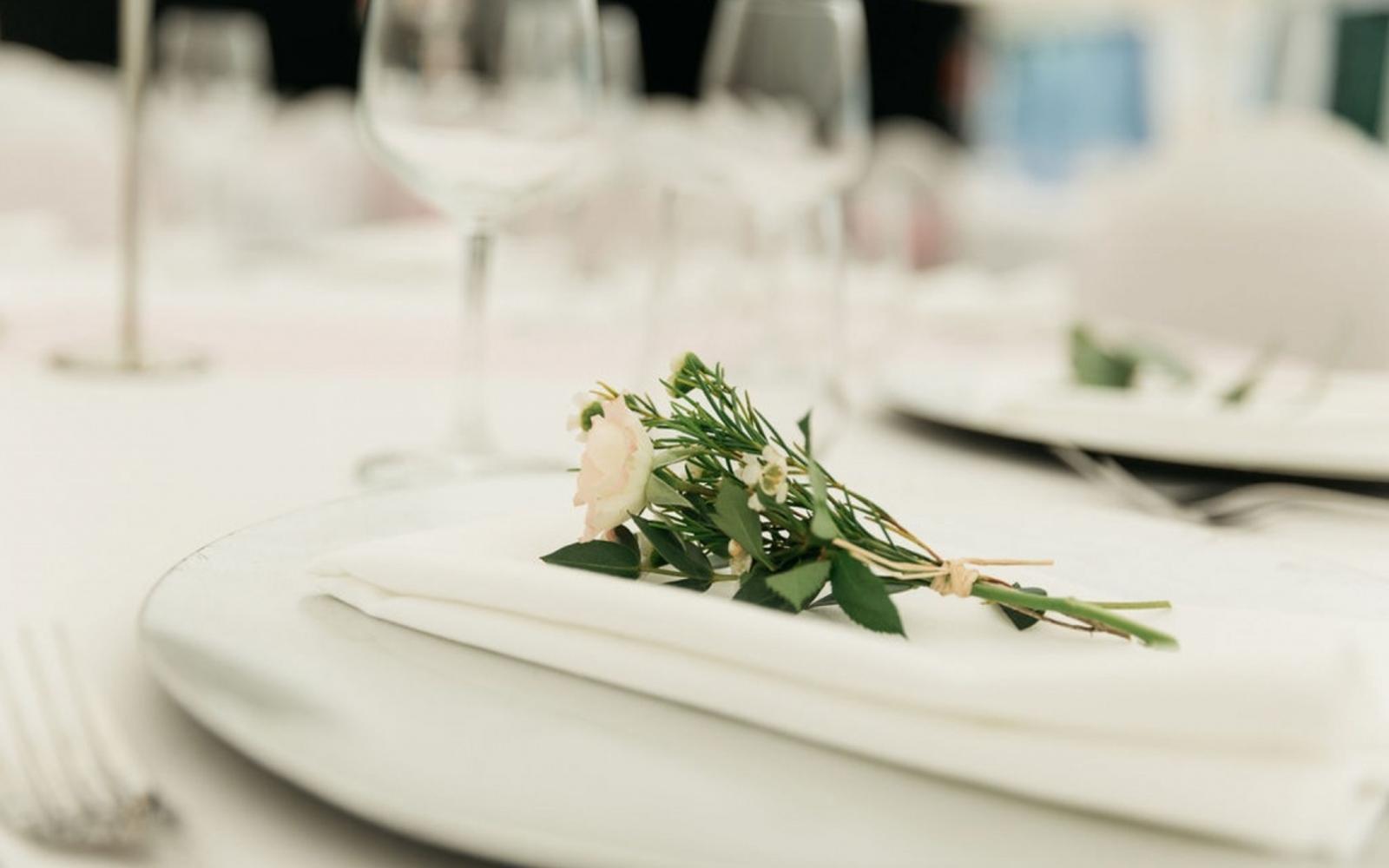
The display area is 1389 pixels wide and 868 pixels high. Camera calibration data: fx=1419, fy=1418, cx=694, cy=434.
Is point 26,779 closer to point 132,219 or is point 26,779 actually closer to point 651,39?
point 132,219

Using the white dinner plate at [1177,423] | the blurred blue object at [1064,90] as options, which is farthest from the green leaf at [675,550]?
the blurred blue object at [1064,90]

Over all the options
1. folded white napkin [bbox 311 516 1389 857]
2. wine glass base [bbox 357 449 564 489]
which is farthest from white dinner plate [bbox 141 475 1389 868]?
wine glass base [bbox 357 449 564 489]

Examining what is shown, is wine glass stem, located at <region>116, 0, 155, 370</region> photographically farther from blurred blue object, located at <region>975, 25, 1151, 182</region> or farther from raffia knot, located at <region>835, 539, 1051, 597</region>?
blurred blue object, located at <region>975, 25, 1151, 182</region>

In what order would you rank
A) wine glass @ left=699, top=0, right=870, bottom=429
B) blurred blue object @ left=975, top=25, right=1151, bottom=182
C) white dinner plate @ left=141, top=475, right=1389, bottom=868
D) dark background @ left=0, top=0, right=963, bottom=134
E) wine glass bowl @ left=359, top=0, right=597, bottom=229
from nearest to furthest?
white dinner plate @ left=141, top=475, right=1389, bottom=868 < wine glass bowl @ left=359, top=0, right=597, bottom=229 < wine glass @ left=699, top=0, right=870, bottom=429 < dark background @ left=0, top=0, right=963, bottom=134 < blurred blue object @ left=975, top=25, right=1151, bottom=182

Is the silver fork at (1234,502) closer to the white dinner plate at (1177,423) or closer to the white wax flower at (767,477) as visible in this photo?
the white dinner plate at (1177,423)

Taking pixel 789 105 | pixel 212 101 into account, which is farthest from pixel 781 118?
pixel 212 101

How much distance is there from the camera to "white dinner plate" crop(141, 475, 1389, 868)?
26 centimetres

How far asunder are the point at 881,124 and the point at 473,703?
9442 millimetres

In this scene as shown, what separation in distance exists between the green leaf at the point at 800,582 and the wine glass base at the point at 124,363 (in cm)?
66

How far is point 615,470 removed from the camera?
38 centimetres

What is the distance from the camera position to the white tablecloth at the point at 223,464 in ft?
0.98

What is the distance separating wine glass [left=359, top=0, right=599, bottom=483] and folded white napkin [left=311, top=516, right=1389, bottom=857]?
315 mm

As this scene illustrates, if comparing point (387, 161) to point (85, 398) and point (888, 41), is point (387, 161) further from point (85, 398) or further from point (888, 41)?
point (888, 41)

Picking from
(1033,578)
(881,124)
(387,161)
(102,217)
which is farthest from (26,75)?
(881,124)
